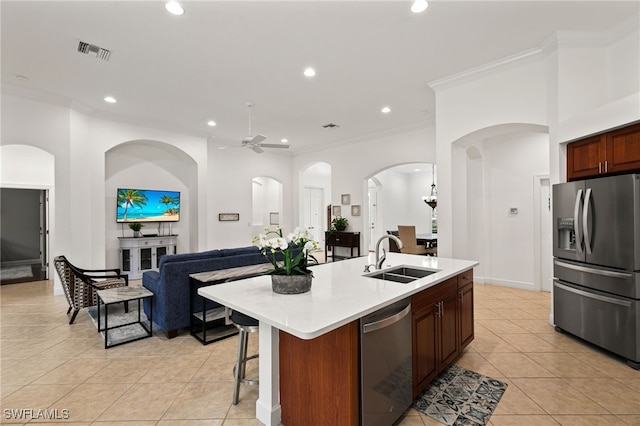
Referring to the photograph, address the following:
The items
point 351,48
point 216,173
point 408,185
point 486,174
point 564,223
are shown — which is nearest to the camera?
point 564,223

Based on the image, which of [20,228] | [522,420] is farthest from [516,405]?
[20,228]

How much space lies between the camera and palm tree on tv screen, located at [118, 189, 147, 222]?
6.25 m

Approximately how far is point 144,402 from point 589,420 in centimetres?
312

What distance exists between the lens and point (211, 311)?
3.54 m

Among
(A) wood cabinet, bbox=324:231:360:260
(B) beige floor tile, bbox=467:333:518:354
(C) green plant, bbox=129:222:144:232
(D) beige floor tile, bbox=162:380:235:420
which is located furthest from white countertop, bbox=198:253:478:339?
(C) green plant, bbox=129:222:144:232

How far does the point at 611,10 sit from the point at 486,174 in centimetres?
293

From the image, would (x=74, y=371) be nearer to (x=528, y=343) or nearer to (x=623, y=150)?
(x=528, y=343)

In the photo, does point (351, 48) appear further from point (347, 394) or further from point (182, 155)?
point (182, 155)

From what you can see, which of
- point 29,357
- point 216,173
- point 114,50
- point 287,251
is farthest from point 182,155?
point 287,251

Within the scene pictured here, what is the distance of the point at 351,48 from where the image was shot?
11.3ft

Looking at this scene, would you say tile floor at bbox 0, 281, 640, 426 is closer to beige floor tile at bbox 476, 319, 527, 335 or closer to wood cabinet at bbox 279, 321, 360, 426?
beige floor tile at bbox 476, 319, 527, 335

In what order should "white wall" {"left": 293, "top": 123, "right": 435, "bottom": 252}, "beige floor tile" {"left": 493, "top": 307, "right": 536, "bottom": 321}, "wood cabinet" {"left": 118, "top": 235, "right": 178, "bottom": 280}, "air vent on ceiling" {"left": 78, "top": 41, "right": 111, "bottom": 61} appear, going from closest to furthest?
"air vent on ceiling" {"left": 78, "top": 41, "right": 111, "bottom": 61} → "beige floor tile" {"left": 493, "top": 307, "right": 536, "bottom": 321} → "wood cabinet" {"left": 118, "top": 235, "right": 178, "bottom": 280} → "white wall" {"left": 293, "top": 123, "right": 435, "bottom": 252}

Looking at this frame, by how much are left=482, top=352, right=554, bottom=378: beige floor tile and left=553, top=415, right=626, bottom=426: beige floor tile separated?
52 centimetres

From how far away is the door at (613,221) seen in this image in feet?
8.52
